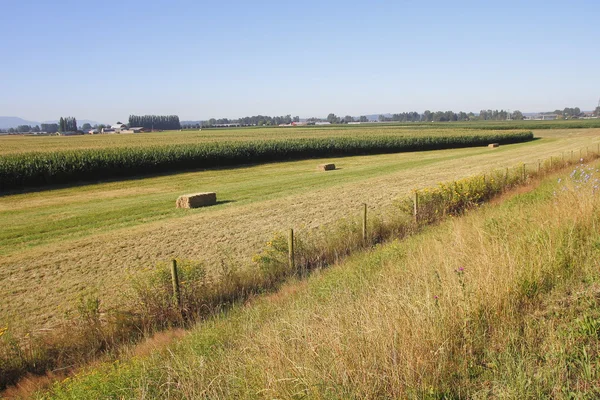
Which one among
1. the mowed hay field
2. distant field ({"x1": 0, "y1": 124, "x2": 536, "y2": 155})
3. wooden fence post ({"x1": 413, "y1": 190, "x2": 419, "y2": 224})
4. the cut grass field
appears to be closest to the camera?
the mowed hay field

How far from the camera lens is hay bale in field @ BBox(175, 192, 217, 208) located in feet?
66.6

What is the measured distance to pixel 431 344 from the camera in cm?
436

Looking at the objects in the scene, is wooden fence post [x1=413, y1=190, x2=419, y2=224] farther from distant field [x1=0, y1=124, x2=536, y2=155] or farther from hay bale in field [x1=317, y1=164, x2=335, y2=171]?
distant field [x1=0, y1=124, x2=536, y2=155]

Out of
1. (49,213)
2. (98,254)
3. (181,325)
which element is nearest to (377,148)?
(49,213)

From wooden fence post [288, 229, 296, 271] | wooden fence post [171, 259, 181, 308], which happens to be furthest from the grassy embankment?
wooden fence post [288, 229, 296, 271]

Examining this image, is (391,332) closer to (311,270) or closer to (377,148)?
(311,270)

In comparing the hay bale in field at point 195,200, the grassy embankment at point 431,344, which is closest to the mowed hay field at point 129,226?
the hay bale in field at point 195,200

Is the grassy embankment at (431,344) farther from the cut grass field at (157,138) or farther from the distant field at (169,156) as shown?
the cut grass field at (157,138)

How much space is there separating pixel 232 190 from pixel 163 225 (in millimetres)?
9021

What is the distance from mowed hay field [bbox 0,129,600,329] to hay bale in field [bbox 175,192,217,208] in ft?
2.14

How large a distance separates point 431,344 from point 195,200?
56.7 ft

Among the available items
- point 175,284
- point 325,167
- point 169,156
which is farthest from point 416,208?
point 169,156

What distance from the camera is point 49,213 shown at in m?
Result: 20.5

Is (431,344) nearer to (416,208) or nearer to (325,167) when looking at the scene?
(416,208)
